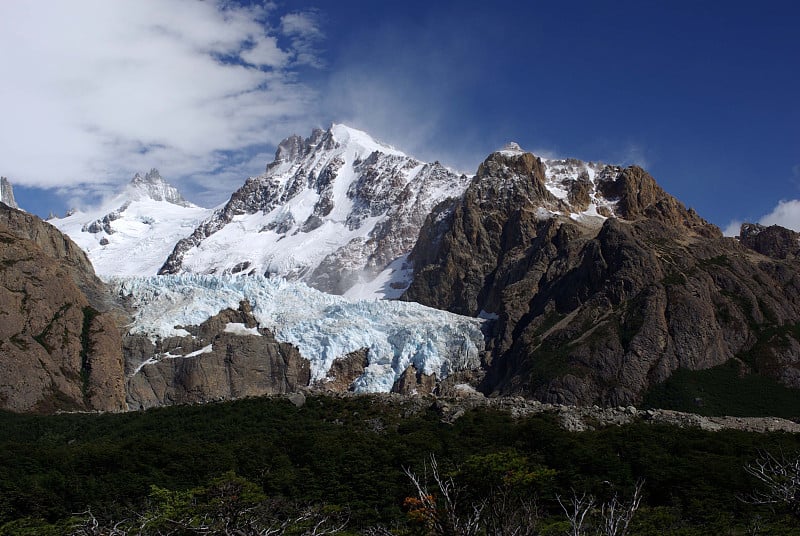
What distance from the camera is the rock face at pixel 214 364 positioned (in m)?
151

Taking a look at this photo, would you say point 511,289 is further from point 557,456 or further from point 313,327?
point 557,456

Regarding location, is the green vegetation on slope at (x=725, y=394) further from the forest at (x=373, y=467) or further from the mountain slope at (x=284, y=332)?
the forest at (x=373, y=467)

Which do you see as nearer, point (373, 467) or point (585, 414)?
point (373, 467)

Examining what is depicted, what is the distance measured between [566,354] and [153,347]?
7209 centimetres

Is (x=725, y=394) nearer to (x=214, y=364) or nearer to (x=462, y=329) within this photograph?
(x=462, y=329)

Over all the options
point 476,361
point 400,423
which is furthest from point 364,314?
point 400,423

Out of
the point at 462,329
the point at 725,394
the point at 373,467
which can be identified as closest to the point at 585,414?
the point at 373,467

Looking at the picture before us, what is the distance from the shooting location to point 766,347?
149m

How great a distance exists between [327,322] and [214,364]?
25.9 meters

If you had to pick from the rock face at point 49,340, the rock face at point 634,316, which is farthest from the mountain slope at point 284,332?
the rock face at point 634,316

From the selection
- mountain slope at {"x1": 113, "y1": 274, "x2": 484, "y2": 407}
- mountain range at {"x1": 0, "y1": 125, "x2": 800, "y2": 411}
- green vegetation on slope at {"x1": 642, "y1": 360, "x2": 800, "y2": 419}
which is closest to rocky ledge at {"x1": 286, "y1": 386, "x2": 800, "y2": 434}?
green vegetation on slope at {"x1": 642, "y1": 360, "x2": 800, "y2": 419}

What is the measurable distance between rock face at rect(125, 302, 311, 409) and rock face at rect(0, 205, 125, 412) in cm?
778

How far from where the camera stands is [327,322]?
174 m

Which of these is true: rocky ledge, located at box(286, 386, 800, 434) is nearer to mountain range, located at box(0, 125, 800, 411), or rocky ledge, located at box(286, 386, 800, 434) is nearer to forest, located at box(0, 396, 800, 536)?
forest, located at box(0, 396, 800, 536)
